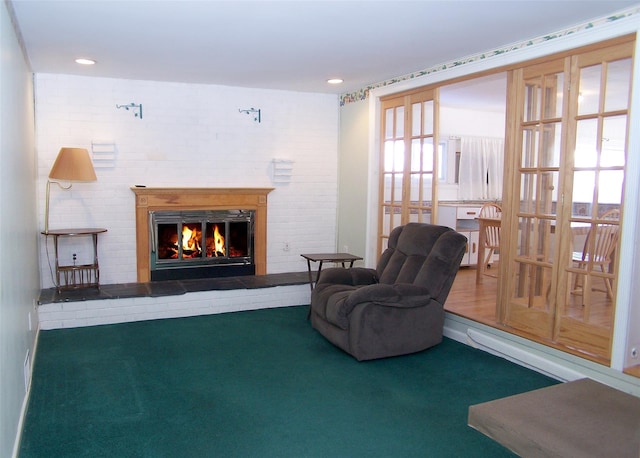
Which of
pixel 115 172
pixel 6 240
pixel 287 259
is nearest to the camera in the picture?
pixel 6 240

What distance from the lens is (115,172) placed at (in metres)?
5.33

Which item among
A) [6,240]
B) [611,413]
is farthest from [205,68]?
[611,413]

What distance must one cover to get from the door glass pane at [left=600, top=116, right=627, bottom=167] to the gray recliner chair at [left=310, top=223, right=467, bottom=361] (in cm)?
114

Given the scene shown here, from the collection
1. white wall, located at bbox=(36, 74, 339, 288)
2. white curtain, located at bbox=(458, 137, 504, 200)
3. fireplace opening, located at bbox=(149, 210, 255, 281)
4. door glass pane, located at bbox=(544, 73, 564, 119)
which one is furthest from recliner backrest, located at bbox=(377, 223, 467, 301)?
white curtain, located at bbox=(458, 137, 504, 200)

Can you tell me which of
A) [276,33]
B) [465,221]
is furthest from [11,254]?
[465,221]

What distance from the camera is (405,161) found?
17.0 feet

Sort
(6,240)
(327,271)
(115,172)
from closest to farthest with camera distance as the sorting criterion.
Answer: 1. (6,240)
2. (327,271)
3. (115,172)

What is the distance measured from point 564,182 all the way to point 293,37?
215 cm

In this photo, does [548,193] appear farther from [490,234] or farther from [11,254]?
[11,254]

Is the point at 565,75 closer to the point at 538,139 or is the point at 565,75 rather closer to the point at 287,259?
the point at 538,139

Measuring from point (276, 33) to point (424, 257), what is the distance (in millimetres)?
2058

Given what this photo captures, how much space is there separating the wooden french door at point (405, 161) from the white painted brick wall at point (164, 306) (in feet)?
3.93

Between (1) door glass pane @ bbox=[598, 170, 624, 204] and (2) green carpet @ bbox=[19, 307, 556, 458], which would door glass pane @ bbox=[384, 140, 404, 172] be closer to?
(2) green carpet @ bbox=[19, 307, 556, 458]

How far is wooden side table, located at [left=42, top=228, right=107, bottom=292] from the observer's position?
4.79m
